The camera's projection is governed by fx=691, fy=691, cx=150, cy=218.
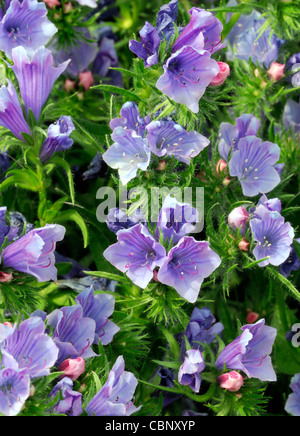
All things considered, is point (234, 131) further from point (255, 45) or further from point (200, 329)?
point (200, 329)

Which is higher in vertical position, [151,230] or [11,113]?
[11,113]

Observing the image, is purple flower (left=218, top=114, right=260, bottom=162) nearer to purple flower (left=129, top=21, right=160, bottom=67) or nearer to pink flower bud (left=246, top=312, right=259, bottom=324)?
purple flower (left=129, top=21, right=160, bottom=67)

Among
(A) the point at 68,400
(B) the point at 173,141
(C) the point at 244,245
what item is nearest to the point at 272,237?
(C) the point at 244,245

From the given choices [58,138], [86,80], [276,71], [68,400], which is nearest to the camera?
[68,400]

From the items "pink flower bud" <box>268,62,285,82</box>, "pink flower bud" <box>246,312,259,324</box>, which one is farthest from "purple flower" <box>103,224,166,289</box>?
"pink flower bud" <box>268,62,285,82</box>

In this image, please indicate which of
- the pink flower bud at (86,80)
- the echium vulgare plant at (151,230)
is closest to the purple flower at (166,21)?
the echium vulgare plant at (151,230)

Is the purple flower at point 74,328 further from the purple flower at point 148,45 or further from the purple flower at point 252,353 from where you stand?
the purple flower at point 148,45
